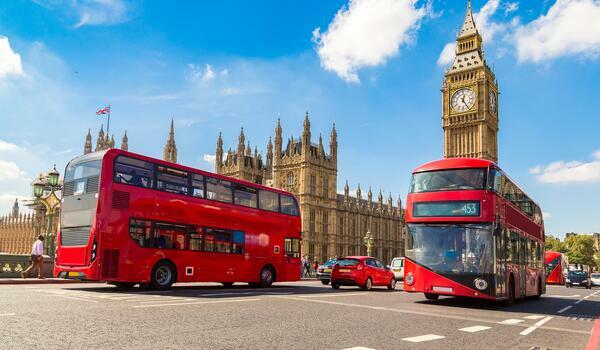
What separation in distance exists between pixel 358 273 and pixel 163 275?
8.67 metres

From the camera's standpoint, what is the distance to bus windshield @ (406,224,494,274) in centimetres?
1325

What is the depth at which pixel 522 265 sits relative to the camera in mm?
16672

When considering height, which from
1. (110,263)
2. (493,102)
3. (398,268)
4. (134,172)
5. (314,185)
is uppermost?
(493,102)

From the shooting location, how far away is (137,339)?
640 cm

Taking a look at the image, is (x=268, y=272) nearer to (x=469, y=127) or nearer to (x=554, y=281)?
(x=554, y=281)

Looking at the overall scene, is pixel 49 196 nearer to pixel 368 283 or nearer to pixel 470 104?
pixel 368 283

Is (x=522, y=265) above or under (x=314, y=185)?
under

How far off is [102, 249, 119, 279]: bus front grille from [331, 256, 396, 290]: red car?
1012 cm

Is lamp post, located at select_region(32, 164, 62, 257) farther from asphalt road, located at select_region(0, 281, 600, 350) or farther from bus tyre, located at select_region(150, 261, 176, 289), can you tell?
asphalt road, located at select_region(0, 281, 600, 350)

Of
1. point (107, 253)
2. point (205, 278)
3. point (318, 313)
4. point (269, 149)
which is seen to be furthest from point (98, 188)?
point (269, 149)

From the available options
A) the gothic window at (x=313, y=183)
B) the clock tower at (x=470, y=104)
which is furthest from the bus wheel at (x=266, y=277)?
the clock tower at (x=470, y=104)

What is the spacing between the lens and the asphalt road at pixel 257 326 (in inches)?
254

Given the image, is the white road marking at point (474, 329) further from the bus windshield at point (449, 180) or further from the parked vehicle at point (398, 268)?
the parked vehicle at point (398, 268)

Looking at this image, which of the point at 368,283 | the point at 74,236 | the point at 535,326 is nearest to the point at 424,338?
the point at 535,326
